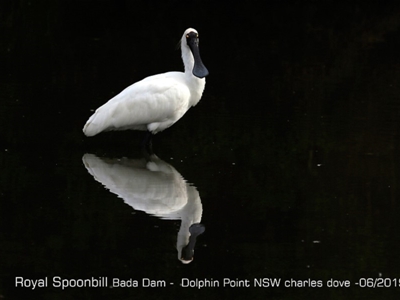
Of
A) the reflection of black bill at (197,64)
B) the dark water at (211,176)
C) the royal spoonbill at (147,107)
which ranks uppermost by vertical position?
the reflection of black bill at (197,64)

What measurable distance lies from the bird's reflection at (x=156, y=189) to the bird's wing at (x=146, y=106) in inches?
24.1

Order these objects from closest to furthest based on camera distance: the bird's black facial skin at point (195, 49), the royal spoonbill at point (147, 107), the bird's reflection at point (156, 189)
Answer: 1. the bird's reflection at point (156, 189)
2. the royal spoonbill at point (147, 107)
3. the bird's black facial skin at point (195, 49)

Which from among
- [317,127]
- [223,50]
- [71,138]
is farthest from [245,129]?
[223,50]

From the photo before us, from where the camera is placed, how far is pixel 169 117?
1316 cm

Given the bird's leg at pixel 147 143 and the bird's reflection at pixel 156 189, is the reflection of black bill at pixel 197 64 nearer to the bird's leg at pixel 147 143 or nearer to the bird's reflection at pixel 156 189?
the bird's leg at pixel 147 143

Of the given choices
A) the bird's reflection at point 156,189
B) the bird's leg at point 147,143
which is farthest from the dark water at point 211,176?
the bird's leg at point 147,143

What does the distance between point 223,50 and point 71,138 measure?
30.5 feet

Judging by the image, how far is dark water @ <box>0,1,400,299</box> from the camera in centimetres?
873

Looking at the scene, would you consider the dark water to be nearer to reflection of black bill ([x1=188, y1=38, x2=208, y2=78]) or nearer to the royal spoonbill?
the royal spoonbill

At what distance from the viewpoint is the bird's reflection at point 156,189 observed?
9.73m

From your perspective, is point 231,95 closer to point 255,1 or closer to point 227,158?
point 227,158

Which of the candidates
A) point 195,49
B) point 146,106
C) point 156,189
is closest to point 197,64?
point 195,49

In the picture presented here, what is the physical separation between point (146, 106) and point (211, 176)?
5.83ft

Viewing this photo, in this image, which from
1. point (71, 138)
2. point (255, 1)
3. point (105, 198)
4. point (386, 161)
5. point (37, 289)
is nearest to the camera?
point (37, 289)
